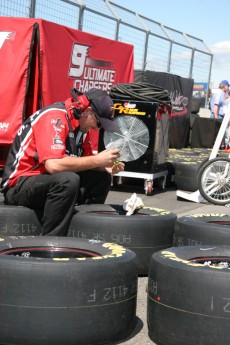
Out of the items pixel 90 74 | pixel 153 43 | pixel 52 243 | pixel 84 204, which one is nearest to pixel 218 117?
pixel 153 43

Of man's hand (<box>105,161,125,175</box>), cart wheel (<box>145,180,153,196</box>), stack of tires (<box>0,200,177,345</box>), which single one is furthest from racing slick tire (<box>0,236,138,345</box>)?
cart wheel (<box>145,180,153,196</box>)

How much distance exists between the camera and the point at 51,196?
4.18m

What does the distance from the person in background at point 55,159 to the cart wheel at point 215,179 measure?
133 inches

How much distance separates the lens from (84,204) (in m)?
4.78

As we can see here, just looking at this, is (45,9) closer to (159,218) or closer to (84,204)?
(84,204)

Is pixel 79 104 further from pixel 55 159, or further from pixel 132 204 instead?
pixel 132 204

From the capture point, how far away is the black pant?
4.10 metres

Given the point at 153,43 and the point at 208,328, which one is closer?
the point at 208,328

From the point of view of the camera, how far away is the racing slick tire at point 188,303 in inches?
110

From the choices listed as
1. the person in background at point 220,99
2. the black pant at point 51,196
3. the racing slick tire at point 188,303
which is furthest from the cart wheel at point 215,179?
the person in background at point 220,99

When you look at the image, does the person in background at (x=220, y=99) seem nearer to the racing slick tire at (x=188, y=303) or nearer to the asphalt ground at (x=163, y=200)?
the asphalt ground at (x=163, y=200)

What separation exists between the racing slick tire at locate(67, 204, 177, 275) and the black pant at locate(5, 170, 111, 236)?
0.08 metres

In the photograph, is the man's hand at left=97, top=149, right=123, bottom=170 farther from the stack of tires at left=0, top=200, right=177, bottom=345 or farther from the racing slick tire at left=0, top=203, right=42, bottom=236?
the stack of tires at left=0, top=200, right=177, bottom=345

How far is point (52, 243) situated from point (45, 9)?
746 centimetres
